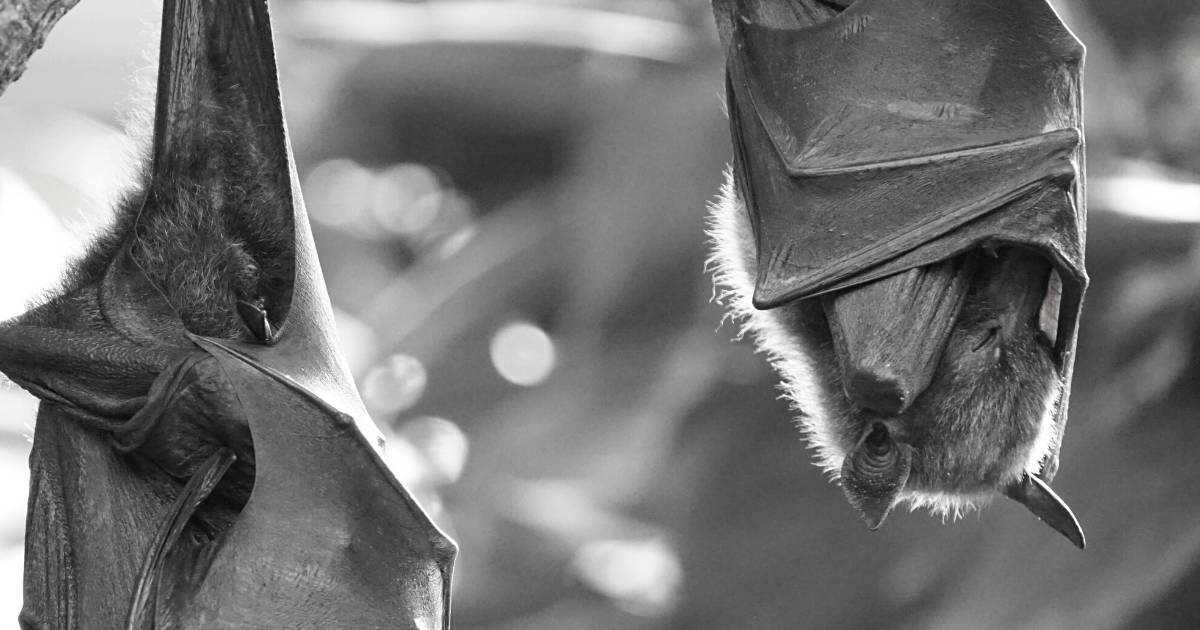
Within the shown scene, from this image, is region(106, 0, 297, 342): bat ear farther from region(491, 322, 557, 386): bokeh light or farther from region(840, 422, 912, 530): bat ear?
region(491, 322, 557, 386): bokeh light

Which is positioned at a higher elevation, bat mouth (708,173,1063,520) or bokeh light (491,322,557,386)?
bat mouth (708,173,1063,520)

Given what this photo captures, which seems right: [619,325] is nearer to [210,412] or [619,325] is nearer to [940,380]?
[940,380]

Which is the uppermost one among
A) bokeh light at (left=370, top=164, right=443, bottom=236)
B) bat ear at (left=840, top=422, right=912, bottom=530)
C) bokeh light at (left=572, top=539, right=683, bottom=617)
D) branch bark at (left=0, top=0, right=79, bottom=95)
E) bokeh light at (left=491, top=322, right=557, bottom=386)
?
branch bark at (left=0, top=0, right=79, bottom=95)

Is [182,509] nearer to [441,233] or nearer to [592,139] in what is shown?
[592,139]

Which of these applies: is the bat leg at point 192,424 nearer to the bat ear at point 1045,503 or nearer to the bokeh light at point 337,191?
the bat ear at point 1045,503

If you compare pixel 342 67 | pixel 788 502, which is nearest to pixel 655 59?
pixel 342 67

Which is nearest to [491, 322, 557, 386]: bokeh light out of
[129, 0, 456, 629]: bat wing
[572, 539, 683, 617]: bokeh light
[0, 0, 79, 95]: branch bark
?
[572, 539, 683, 617]: bokeh light
